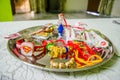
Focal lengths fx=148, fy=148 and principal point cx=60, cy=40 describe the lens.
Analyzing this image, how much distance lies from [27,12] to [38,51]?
247 centimetres

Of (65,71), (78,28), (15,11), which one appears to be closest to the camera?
(65,71)

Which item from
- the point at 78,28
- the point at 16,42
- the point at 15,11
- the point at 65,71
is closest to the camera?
the point at 65,71

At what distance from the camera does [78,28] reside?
76 cm

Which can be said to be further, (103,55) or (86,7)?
(86,7)

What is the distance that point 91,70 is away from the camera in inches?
19.8

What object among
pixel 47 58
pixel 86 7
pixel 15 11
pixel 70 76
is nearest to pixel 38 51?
pixel 47 58

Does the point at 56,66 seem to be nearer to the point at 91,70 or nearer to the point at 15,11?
the point at 91,70

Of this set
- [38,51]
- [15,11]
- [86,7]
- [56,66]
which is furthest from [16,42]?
[86,7]

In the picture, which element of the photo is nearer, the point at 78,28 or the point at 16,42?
the point at 16,42

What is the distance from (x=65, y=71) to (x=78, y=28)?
0.34m

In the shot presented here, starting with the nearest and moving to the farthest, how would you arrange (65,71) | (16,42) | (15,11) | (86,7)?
(65,71), (16,42), (15,11), (86,7)

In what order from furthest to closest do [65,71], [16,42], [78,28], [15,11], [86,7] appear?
1. [86,7]
2. [15,11]
3. [78,28]
4. [16,42]
5. [65,71]

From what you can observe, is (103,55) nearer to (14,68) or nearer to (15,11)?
(14,68)

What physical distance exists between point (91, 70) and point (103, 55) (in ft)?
0.29
